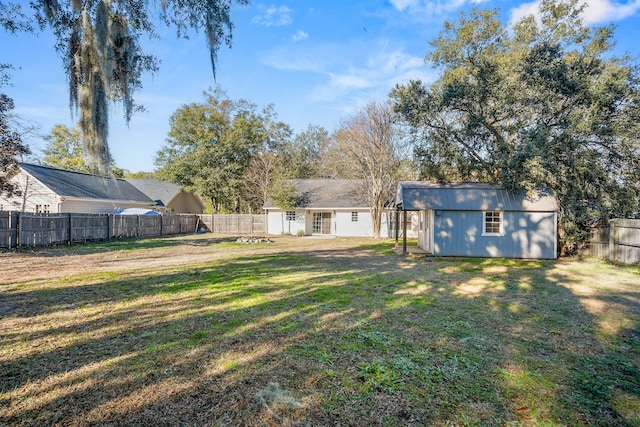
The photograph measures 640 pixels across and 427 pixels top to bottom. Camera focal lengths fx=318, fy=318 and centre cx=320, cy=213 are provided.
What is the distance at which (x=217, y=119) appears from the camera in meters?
28.0

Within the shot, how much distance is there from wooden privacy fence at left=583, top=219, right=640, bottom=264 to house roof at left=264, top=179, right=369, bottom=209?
11.9 meters

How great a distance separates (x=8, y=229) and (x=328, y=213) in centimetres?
1610

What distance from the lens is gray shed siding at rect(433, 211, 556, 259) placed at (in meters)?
11.2

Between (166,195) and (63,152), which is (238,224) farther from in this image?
(63,152)

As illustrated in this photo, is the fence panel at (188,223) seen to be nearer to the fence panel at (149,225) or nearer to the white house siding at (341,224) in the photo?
the fence panel at (149,225)

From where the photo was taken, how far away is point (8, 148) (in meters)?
11.2

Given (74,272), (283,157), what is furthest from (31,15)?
(283,157)

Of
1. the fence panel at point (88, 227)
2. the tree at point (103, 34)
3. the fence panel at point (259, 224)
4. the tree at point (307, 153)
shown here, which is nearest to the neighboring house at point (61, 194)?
→ the fence panel at point (88, 227)

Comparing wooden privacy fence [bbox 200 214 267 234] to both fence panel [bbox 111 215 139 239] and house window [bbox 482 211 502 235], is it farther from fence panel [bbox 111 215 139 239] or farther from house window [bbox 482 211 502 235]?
house window [bbox 482 211 502 235]

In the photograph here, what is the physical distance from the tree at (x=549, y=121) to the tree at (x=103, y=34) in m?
10.1

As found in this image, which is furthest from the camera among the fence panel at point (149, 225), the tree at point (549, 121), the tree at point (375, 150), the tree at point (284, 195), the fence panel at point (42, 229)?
the tree at point (284, 195)

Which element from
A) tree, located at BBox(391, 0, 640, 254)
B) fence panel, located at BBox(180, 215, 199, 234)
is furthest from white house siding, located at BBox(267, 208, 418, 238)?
tree, located at BBox(391, 0, 640, 254)

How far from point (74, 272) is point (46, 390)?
246 inches

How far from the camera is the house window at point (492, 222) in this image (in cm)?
1145
